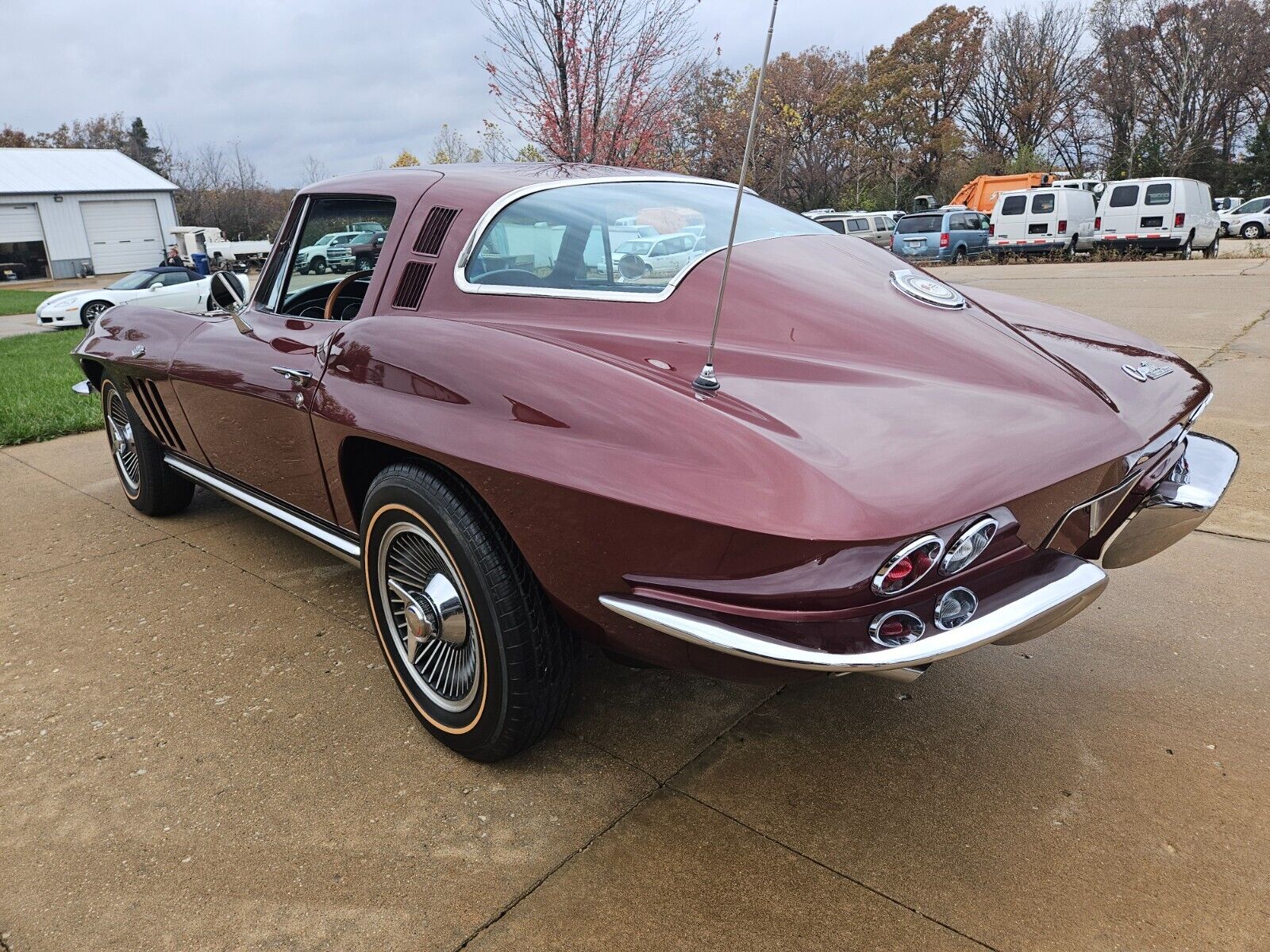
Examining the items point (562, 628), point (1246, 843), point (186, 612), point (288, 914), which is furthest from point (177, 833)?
point (1246, 843)

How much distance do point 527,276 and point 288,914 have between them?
1677 millimetres

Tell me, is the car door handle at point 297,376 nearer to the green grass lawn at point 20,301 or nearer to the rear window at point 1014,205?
the rear window at point 1014,205

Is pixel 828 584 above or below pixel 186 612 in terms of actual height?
above

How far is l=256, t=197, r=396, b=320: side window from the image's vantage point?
3047mm

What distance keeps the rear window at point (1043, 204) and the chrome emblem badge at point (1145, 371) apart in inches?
852

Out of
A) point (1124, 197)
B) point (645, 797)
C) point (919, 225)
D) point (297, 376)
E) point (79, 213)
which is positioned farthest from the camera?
point (79, 213)

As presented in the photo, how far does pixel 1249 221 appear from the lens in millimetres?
31125

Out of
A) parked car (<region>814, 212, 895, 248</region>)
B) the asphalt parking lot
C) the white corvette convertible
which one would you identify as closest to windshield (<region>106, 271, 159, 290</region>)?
the white corvette convertible

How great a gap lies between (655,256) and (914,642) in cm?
133

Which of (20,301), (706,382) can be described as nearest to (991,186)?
(20,301)

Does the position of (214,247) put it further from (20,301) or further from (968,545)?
(968,545)

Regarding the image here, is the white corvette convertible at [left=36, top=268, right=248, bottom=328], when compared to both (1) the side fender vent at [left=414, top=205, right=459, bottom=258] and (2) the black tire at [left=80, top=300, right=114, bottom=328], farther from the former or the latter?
(1) the side fender vent at [left=414, top=205, right=459, bottom=258]

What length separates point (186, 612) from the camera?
3.34 m

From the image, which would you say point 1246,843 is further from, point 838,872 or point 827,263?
point 827,263
